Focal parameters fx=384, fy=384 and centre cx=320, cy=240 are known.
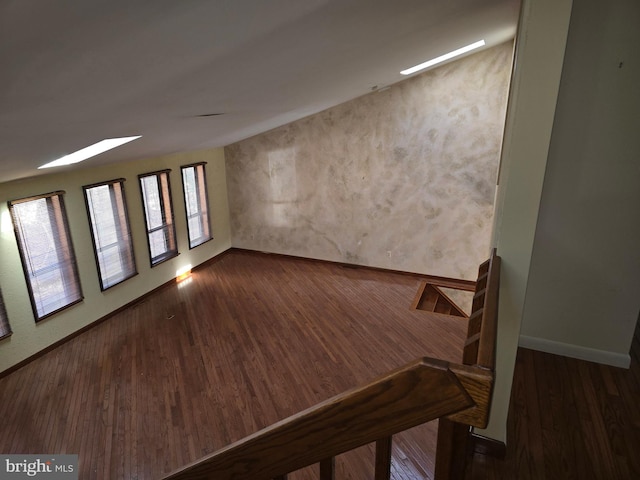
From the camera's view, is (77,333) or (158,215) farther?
(158,215)

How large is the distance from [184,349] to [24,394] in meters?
1.51

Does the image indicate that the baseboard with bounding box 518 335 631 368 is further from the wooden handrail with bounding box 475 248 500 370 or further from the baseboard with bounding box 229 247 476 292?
the baseboard with bounding box 229 247 476 292

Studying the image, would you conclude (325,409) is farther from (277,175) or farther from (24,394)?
(277,175)

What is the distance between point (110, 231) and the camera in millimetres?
5027

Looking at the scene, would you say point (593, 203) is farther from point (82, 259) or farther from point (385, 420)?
point (82, 259)

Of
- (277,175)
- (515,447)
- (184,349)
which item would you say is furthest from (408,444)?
(277,175)

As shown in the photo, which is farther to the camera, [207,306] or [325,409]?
[207,306]

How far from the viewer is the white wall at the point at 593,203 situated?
2217 mm

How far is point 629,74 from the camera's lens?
2195mm

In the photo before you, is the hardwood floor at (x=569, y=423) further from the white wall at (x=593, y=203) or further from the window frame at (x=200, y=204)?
the window frame at (x=200, y=204)

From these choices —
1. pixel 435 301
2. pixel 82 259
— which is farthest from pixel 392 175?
pixel 82 259

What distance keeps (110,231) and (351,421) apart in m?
5.18

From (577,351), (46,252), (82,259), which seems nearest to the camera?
(577,351)

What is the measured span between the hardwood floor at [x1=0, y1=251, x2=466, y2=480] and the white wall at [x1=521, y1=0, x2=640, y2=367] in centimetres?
145
